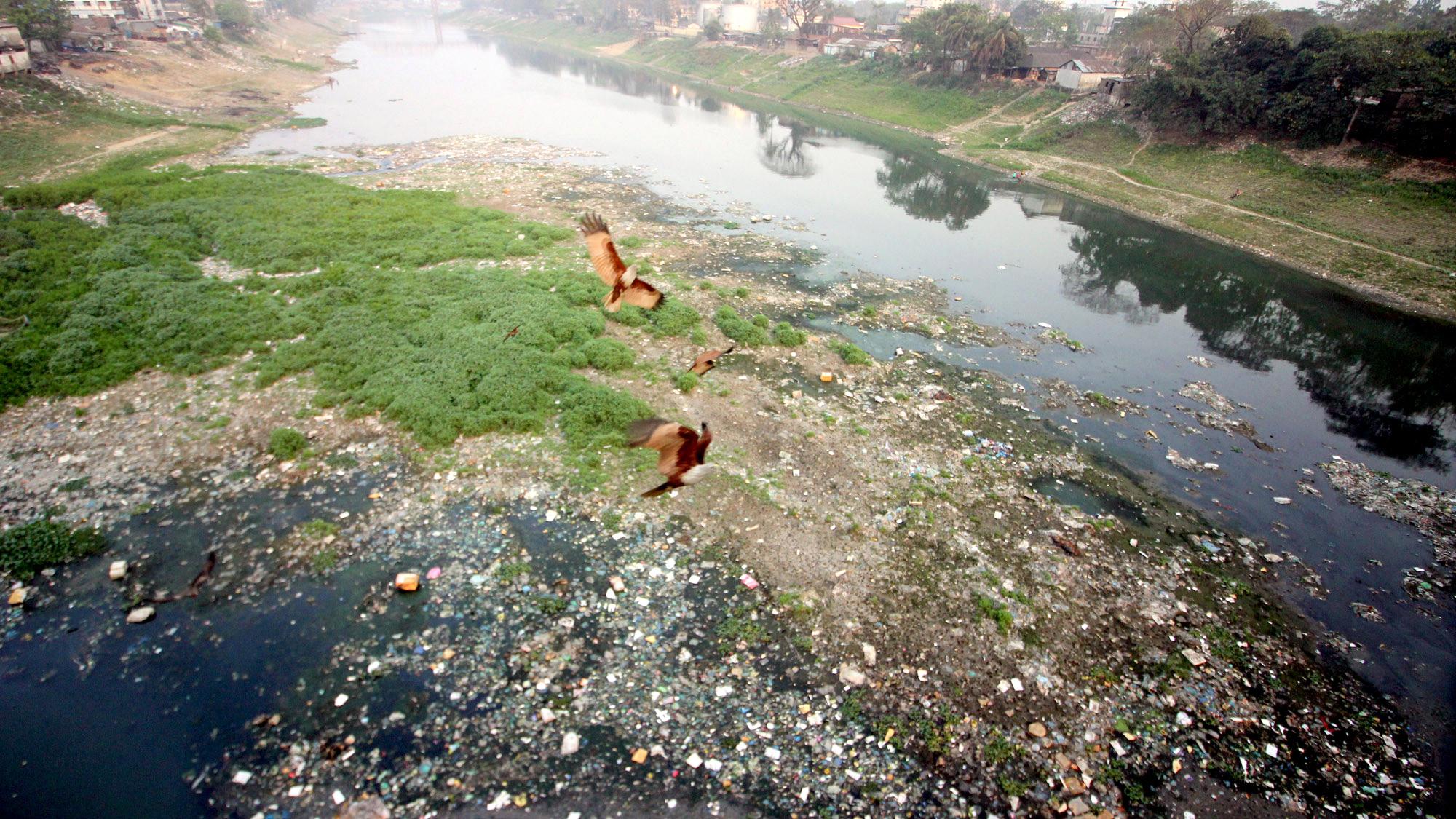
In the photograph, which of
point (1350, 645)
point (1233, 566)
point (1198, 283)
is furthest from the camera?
point (1198, 283)

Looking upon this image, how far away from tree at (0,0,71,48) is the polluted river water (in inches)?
1544

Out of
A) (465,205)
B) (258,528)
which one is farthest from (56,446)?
(465,205)

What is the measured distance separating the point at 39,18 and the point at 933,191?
44103mm

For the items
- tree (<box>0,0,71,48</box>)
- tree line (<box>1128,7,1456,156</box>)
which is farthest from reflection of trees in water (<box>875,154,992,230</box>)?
tree (<box>0,0,71,48</box>)

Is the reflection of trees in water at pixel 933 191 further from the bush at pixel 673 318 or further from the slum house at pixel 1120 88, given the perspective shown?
the bush at pixel 673 318

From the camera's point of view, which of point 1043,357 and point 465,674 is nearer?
point 465,674

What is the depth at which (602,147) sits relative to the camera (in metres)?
32.5

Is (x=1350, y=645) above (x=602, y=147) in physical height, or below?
below

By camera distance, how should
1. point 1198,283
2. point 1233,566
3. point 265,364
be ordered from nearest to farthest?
1. point 1233,566
2. point 265,364
3. point 1198,283

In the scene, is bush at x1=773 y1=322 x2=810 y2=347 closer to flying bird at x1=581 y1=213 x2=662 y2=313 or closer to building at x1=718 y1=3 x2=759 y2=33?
flying bird at x1=581 y1=213 x2=662 y2=313

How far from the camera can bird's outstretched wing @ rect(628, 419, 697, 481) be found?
6.21m

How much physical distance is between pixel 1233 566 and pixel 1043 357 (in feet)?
21.8

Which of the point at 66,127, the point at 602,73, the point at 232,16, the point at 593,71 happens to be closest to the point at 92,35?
the point at 66,127

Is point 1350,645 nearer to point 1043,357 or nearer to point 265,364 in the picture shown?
point 1043,357
